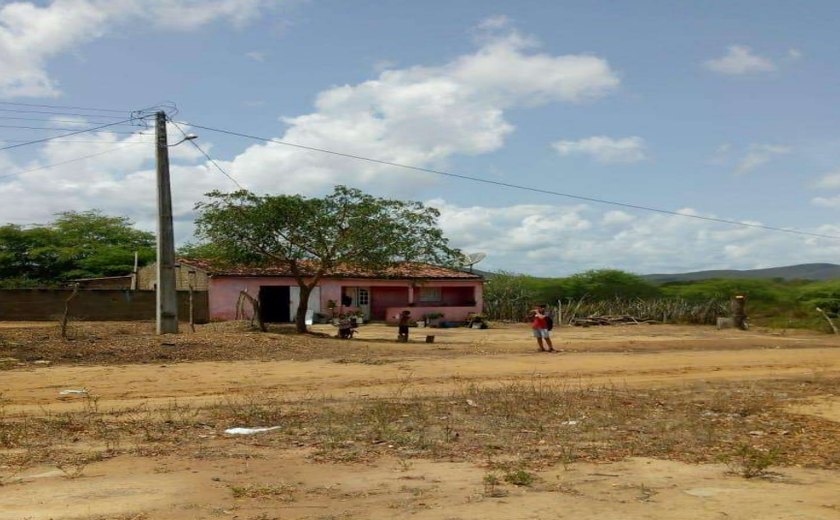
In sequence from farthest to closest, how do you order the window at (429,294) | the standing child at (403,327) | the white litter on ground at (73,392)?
1. the window at (429,294)
2. the standing child at (403,327)
3. the white litter on ground at (73,392)

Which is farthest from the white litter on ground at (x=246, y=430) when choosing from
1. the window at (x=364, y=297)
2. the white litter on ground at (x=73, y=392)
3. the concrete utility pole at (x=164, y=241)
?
the window at (x=364, y=297)

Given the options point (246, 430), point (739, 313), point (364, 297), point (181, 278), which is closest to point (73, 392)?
point (246, 430)

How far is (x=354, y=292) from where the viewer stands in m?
42.7

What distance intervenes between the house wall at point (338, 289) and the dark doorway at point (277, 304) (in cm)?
83

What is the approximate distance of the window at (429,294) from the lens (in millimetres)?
44562

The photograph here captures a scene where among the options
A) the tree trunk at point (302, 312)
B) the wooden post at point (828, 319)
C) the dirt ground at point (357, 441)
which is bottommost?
the dirt ground at point (357, 441)

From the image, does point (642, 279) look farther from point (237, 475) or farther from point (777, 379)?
point (237, 475)

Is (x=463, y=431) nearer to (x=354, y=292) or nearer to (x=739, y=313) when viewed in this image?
(x=739, y=313)

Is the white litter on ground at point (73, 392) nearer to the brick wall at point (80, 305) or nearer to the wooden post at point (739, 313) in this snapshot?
the brick wall at point (80, 305)

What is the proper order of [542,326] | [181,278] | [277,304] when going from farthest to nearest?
[277,304], [181,278], [542,326]

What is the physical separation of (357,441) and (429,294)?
1395 inches

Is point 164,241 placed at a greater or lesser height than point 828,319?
greater

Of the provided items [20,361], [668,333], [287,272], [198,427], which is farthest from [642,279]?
[198,427]

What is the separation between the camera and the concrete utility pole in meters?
24.3
